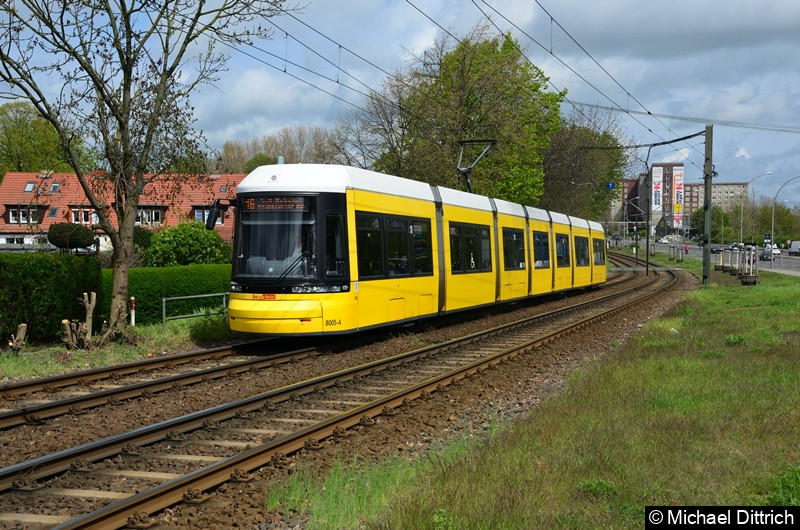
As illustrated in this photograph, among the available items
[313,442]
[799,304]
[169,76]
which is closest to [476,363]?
[313,442]

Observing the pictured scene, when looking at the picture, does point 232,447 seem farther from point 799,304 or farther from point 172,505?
point 799,304

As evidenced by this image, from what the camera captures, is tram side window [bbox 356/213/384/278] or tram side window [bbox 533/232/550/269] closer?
tram side window [bbox 356/213/384/278]

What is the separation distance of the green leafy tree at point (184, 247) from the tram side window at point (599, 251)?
56.8 ft

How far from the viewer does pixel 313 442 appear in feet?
25.3

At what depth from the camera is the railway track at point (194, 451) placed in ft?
19.1

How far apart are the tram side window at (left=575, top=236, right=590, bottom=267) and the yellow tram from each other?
1363 centimetres

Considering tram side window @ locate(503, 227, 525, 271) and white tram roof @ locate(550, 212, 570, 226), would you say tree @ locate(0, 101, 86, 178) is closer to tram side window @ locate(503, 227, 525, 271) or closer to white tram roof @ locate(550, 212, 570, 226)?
white tram roof @ locate(550, 212, 570, 226)

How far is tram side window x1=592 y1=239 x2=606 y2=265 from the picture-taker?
36094mm

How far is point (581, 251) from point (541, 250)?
6.89 metres

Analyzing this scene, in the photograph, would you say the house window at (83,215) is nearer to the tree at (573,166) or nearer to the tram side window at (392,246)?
the tram side window at (392,246)

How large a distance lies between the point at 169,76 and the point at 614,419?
38.2ft

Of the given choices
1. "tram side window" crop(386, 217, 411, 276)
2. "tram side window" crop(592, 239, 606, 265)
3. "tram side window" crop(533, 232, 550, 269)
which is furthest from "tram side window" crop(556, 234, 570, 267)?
"tram side window" crop(386, 217, 411, 276)

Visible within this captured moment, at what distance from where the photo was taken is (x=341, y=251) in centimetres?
1402

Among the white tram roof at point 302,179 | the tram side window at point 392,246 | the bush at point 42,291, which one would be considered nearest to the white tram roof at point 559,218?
the tram side window at point 392,246
